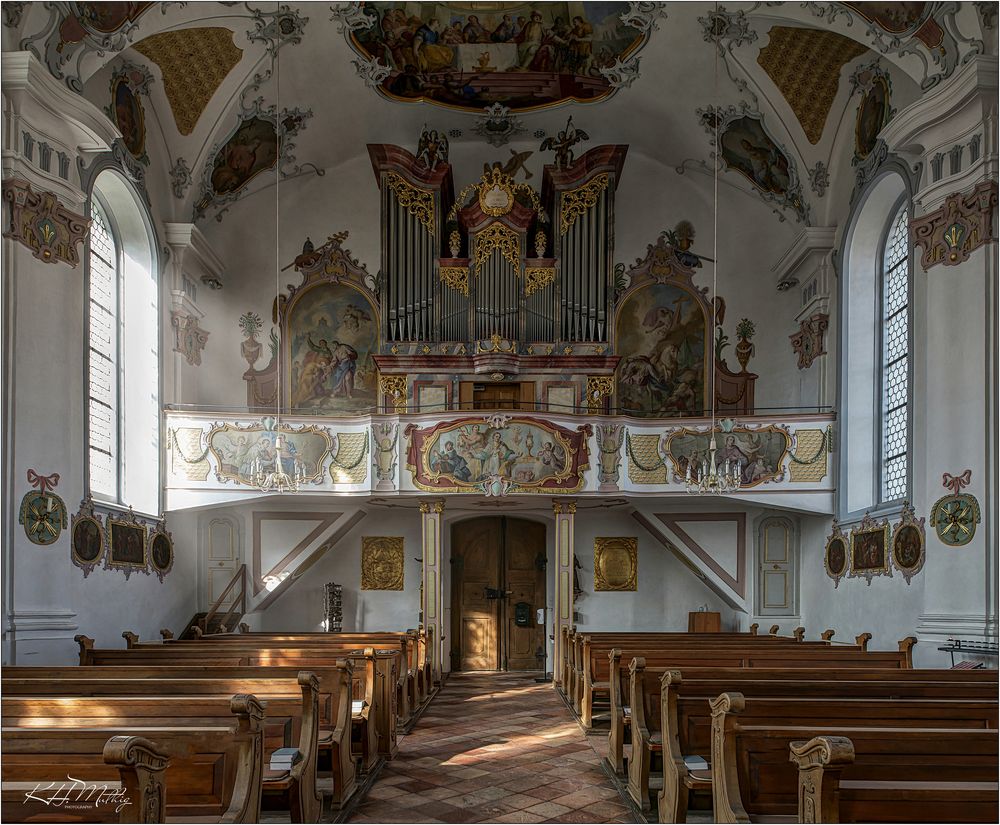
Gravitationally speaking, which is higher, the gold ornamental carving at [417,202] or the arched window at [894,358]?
the gold ornamental carving at [417,202]

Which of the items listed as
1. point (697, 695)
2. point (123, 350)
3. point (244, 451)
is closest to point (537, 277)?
point (244, 451)

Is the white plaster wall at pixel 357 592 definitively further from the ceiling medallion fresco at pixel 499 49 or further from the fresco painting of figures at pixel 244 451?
the ceiling medallion fresco at pixel 499 49

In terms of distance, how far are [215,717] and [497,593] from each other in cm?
1284

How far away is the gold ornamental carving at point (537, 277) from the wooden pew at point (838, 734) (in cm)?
1160

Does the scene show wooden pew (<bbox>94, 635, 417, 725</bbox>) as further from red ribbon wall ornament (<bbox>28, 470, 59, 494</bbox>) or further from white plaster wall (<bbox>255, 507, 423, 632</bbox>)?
white plaster wall (<bbox>255, 507, 423, 632</bbox>)

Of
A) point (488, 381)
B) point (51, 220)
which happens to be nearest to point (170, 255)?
point (51, 220)

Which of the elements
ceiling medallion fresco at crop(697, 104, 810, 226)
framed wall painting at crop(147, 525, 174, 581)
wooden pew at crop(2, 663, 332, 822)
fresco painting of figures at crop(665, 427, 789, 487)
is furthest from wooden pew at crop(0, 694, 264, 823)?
ceiling medallion fresco at crop(697, 104, 810, 226)

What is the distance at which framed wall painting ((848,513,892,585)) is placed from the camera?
13055 mm

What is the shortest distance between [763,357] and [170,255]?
10.3 m

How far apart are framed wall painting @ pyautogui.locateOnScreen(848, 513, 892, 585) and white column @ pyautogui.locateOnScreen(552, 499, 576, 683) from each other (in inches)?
169

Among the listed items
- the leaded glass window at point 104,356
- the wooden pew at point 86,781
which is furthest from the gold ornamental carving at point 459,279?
the wooden pew at point 86,781

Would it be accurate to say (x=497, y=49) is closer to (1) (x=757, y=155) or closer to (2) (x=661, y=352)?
(1) (x=757, y=155)

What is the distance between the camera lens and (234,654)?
1062 cm

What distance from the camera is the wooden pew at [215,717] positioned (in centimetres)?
575
